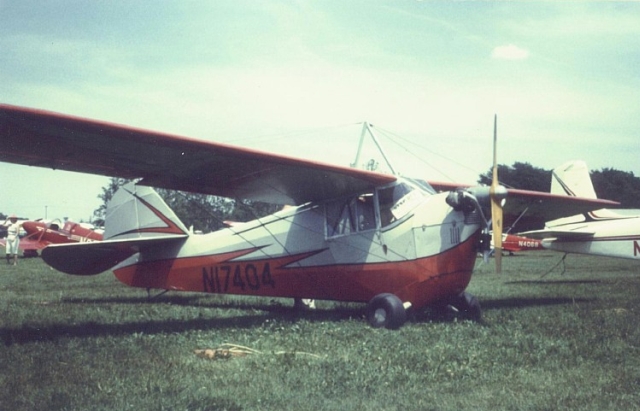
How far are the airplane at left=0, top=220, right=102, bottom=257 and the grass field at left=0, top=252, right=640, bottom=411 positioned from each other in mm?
16973

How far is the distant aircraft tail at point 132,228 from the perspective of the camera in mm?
9664

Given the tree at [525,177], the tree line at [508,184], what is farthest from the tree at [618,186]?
the tree at [525,177]

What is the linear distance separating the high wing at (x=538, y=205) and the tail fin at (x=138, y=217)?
4.69m

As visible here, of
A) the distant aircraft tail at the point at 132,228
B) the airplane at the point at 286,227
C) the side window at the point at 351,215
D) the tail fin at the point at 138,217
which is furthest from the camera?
the tail fin at the point at 138,217

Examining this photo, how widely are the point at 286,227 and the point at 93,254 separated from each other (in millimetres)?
3015

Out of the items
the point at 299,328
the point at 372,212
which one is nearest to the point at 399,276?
the point at 372,212

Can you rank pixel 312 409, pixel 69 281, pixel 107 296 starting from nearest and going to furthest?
pixel 312 409 < pixel 107 296 < pixel 69 281

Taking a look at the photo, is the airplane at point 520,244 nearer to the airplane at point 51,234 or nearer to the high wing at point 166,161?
the airplane at point 51,234

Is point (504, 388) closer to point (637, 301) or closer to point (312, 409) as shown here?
point (312, 409)

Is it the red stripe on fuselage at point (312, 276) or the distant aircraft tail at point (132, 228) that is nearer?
the red stripe on fuselage at point (312, 276)

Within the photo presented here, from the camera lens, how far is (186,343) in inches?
257

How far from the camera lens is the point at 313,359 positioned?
222 inches

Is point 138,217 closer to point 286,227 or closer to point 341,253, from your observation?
point 286,227

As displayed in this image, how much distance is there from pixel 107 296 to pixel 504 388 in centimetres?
855
